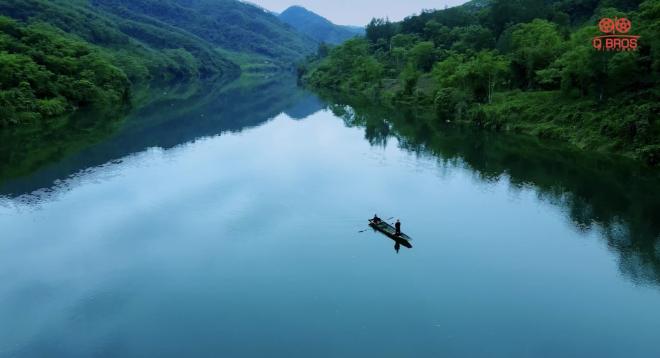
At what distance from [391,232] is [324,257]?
568cm

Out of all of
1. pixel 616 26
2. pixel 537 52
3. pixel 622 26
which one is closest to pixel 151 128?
pixel 537 52

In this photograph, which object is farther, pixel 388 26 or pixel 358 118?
pixel 388 26

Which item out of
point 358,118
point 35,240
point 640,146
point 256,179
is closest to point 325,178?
point 256,179

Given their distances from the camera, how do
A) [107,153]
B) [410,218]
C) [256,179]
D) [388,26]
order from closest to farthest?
[410,218]
[256,179]
[107,153]
[388,26]

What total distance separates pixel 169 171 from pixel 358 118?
51.0 meters

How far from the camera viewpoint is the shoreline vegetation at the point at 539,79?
59.3 m

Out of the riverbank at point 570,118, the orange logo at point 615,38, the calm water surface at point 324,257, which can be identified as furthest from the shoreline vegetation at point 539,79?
the calm water surface at point 324,257

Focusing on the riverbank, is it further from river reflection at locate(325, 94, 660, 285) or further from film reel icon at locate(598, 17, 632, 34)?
film reel icon at locate(598, 17, 632, 34)

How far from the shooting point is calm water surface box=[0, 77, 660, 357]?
23359mm

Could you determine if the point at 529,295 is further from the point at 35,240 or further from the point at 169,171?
the point at 169,171

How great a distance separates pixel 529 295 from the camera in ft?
90.7

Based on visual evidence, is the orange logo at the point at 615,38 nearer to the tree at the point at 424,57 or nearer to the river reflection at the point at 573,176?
the river reflection at the point at 573,176

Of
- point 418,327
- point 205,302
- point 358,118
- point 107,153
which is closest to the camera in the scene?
point 418,327

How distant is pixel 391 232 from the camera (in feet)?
116
